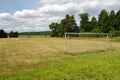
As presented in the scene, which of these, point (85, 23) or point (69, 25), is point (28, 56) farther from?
point (69, 25)

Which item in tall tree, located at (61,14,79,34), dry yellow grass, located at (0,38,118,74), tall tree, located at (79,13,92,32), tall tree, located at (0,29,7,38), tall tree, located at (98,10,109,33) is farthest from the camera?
tall tree, located at (0,29,7,38)

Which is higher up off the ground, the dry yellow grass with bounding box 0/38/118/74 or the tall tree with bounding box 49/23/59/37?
the tall tree with bounding box 49/23/59/37

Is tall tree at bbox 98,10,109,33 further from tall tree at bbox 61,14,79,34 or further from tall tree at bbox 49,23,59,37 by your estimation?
tall tree at bbox 49,23,59,37

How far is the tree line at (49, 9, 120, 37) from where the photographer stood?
79.8 m

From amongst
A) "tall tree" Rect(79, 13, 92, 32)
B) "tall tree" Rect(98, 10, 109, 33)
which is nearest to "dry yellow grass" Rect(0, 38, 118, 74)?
"tall tree" Rect(98, 10, 109, 33)

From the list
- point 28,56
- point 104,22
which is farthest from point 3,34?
point 28,56

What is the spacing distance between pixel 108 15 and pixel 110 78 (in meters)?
71.7

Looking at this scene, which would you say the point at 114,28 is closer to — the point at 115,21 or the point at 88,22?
the point at 115,21

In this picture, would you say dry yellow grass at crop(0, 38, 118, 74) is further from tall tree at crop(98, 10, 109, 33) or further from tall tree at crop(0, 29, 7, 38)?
tall tree at crop(0, 29, 7, 38)

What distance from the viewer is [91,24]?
91.3 m

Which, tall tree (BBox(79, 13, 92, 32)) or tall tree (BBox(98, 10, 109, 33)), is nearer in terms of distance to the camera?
tall tree (BBox(98, 10, 109, 33))

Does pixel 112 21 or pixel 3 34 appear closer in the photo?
pixel 112 21

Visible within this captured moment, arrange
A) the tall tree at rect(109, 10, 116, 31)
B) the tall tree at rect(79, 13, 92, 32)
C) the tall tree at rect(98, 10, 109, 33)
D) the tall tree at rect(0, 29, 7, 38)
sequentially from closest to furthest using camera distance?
1. the tall tree at rect(109, 10, 116, 31)
2. the tall tree at rect(98, 10, 109, 33)
3. the tall tree at rect(79, 13, 92, 32)
4. the tall tree at rect(0, 29, 7, 38)

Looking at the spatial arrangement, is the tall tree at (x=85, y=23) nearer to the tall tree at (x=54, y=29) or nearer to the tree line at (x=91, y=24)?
the tree line at (x=91, y=24)
